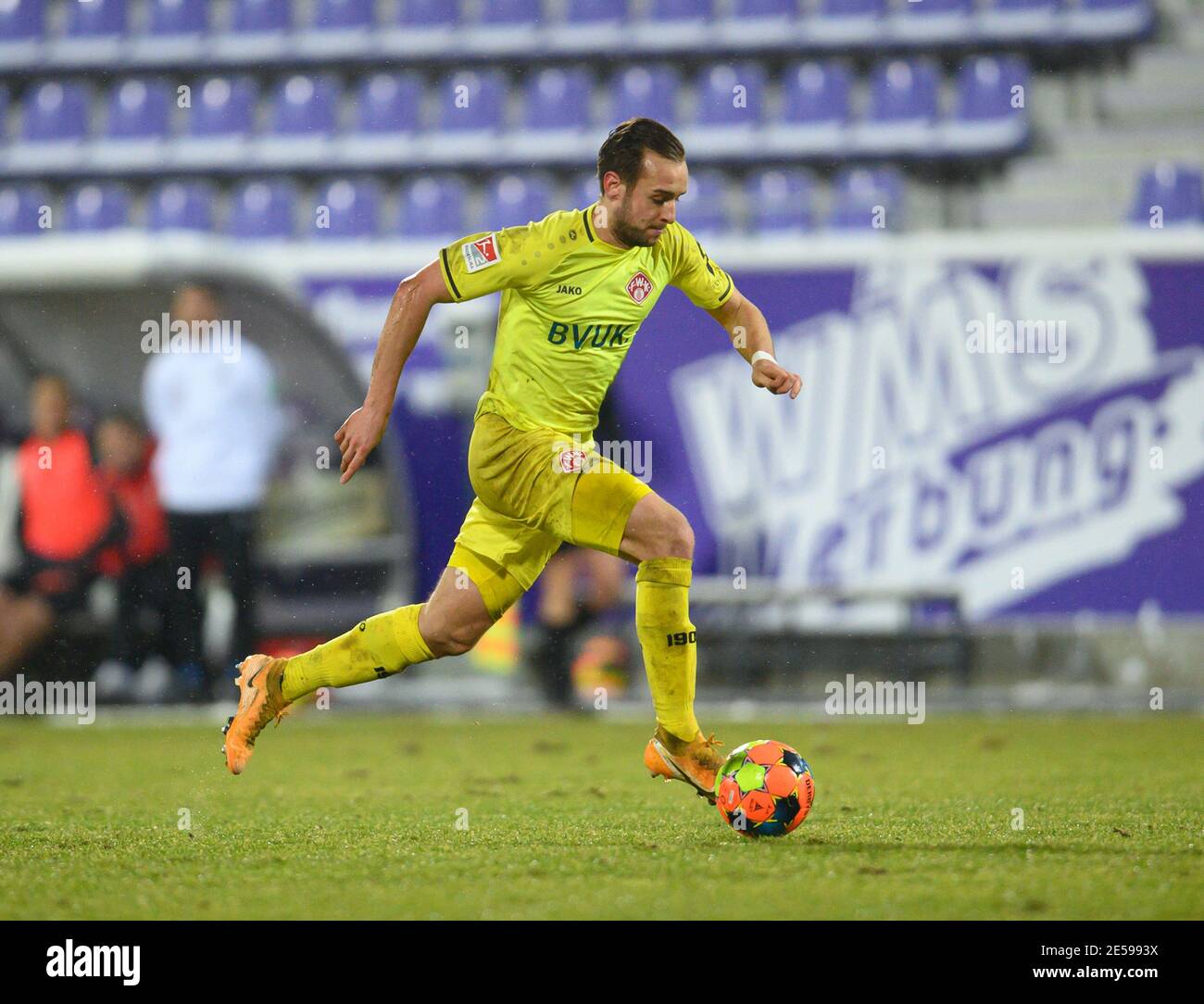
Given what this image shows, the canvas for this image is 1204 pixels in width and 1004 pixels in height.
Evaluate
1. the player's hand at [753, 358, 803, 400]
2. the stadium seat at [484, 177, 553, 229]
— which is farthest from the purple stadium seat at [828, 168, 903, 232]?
the player's hand at [753, 358, 803, 400]

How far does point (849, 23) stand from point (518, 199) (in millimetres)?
3307

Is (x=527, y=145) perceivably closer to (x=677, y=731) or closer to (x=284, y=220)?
(x=284, y=220)

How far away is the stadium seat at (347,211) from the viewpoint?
1314 cm

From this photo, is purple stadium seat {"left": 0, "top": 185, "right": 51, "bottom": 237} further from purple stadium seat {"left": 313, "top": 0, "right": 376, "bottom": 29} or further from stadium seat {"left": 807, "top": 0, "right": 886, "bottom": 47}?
stadium seat {"left": 807, "top": 0, "right": 886, "bottom": 47}

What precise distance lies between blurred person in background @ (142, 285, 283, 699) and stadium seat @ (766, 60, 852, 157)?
5.26m

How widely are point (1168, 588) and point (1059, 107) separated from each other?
5136 millimetres

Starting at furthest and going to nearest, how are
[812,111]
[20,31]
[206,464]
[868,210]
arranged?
[20,31] → [812,111] → [868,210] → [206,464]

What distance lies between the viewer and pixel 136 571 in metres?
10.6

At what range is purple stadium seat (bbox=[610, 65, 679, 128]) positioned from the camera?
13.9m

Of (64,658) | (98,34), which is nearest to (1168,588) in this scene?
(64,658)

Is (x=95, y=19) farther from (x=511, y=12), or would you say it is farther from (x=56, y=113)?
(x=511, y=12)
